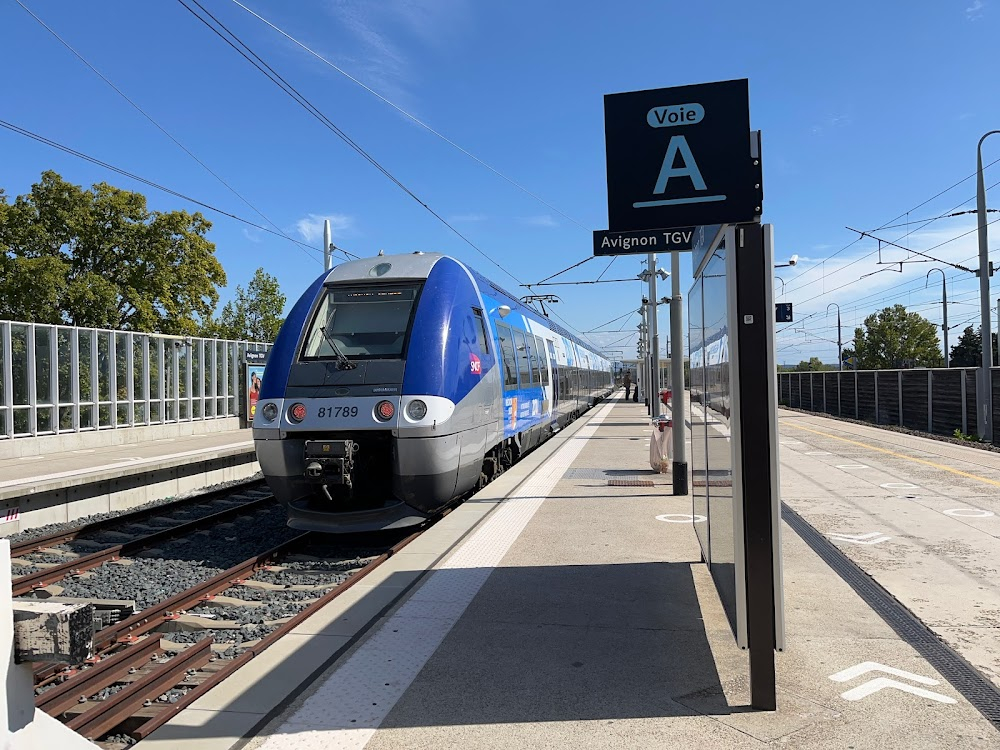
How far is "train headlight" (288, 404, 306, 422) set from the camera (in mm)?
7145

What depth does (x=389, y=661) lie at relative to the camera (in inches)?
160

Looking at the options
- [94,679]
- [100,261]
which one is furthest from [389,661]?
[100,261]

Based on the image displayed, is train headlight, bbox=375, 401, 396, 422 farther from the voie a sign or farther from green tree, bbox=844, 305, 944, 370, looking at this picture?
green tree, bbox=844, 305, 944, 370

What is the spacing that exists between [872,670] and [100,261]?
29.8 m

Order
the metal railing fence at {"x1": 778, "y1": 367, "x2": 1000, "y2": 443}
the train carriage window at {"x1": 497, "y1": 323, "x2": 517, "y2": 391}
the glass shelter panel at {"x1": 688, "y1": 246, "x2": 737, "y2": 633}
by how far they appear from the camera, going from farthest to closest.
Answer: the metal railing fence at {"x1": 778, "y1": 367, "x2": 1000, "y2": 443} < the train carriage window at {"x1": 497, "y1": 323, "x2": 517, "y2": 391} < the glass shelter panel at {"x1": 688, "y1": 246, "x2": 737, "y2": 633}

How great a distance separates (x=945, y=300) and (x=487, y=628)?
46.2m

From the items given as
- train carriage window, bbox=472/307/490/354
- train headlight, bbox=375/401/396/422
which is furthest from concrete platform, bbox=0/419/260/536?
train carriage window, bbox=472/307/490/354

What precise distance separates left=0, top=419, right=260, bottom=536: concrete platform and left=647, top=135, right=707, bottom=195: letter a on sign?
28.9 feet

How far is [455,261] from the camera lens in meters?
8.59

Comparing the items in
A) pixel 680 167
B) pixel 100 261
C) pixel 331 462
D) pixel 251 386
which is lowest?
pixel 331 462

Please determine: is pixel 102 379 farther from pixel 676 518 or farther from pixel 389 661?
pixel 389 661

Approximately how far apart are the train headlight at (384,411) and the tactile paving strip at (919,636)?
3.91m

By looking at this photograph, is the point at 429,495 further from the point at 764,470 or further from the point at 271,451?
the point at 764,470

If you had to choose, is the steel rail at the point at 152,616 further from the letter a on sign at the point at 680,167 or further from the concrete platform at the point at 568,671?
the letter a on sign at the point at 680,167
